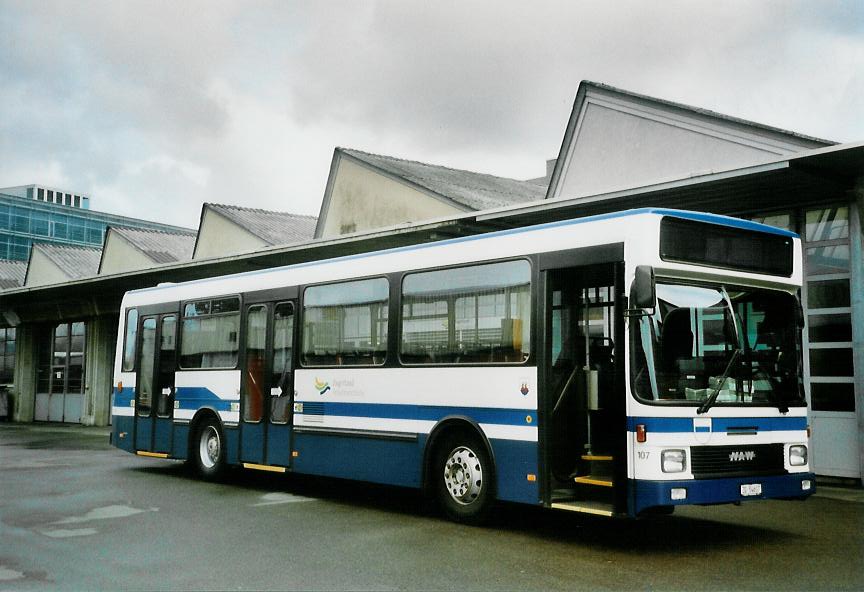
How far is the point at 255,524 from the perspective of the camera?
9.98 m

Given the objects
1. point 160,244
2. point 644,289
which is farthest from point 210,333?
point 160,244

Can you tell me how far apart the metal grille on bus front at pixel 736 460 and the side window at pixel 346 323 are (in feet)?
13.8

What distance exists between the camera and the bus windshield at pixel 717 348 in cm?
816

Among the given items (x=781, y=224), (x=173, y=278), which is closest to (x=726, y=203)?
(x=781, y=224)

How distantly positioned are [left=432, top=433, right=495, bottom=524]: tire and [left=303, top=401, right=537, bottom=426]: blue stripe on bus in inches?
10.8

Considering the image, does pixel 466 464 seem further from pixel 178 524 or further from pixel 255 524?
pixel 178 524

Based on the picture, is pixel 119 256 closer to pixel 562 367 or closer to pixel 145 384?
pixel 145 384

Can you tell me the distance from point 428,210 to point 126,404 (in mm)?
12526

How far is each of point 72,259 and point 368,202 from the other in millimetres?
21683

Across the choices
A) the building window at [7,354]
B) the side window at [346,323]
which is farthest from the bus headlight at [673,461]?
the building window at [7,354]

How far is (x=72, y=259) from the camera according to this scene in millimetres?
44656

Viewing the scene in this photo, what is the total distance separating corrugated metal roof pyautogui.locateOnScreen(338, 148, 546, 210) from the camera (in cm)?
2719

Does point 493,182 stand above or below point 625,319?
above

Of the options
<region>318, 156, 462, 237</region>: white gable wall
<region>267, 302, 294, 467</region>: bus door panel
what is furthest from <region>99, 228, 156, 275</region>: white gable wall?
<region>267, 302, 294, 467</region>: bus door panel
